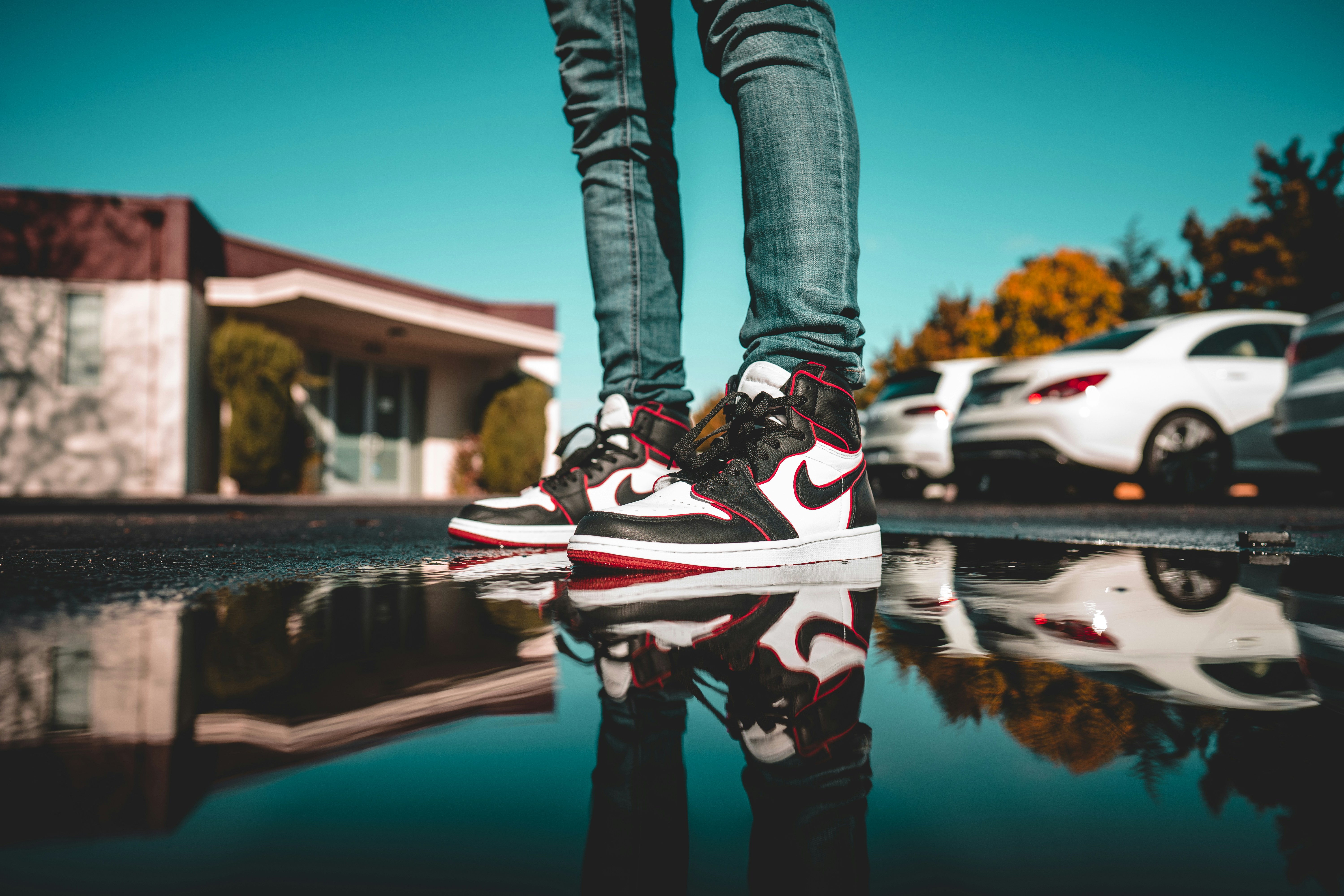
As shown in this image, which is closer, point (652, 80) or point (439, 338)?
point (652, 80)

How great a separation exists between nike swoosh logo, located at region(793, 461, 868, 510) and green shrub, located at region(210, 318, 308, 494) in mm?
11376

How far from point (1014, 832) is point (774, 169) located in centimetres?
125

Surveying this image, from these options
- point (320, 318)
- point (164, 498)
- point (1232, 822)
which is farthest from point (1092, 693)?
point (320, 318)

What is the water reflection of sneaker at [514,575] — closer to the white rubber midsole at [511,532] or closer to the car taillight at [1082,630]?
the white rubber midsole at [511,532]

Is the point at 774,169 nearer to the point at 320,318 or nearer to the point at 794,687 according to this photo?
the point at 794,687

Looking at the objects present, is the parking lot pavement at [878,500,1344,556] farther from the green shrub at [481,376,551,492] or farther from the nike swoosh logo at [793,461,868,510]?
the green shrub at [481,376,551,492]

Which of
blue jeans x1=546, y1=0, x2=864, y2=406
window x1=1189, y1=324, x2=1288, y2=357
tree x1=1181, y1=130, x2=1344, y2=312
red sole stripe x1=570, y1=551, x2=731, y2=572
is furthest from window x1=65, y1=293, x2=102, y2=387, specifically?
tree x1=1181, y1=130, x2=1344, y2=312

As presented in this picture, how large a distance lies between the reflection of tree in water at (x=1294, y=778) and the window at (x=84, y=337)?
47.6 ft

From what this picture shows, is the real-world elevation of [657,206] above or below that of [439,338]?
below

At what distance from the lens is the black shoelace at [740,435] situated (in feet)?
4.34

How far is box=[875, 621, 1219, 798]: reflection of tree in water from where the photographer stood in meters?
0.41

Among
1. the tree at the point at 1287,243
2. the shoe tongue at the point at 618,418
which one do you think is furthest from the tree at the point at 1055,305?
the shoe tongue at the point at 618,418

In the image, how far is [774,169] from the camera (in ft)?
4.56

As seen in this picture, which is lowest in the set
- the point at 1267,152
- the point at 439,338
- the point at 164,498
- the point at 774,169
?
the point at 164,498
